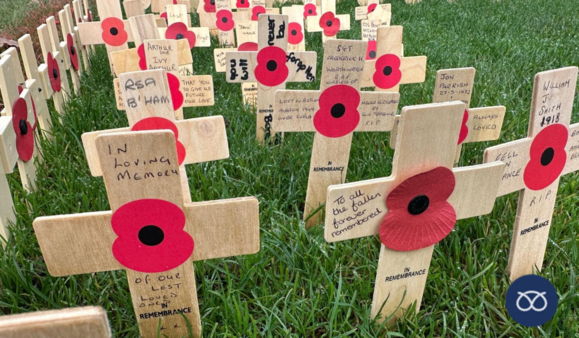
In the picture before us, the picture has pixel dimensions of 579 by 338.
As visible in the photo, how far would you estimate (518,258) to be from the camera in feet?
5.01

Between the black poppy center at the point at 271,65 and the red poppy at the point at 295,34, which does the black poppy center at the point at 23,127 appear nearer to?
the black poppy center at the point at 271,65

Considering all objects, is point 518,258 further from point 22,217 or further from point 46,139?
→ point 46,139

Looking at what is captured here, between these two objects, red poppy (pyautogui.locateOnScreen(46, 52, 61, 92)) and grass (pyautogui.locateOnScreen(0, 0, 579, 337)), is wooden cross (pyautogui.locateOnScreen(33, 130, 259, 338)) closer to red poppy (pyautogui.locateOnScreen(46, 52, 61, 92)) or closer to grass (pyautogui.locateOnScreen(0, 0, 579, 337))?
grass (pyautogui.locateOnScreen(0, 0, 579, 337))

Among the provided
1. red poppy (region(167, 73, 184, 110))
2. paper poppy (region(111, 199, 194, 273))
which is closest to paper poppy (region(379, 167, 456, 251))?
paper poppy (region(111, 199, 194, 273))

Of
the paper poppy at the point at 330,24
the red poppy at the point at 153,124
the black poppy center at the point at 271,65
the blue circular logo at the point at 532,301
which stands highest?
the red poppy at the point at 153,124

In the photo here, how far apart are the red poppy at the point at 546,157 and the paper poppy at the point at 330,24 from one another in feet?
12.4

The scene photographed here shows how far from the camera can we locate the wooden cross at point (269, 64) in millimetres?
2447

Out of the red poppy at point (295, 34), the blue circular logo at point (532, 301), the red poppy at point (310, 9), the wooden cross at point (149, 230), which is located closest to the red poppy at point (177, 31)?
the red poppy at point (295, 34)

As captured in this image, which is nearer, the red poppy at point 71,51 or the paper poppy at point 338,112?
the paper poppy at point 338,112

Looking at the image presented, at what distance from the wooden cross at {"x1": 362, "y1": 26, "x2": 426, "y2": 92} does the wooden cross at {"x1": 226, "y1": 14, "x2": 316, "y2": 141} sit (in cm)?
36

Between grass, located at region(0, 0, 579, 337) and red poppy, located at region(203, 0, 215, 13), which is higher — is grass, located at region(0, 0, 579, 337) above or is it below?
below

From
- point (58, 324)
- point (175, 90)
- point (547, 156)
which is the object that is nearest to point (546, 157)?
point (547, 156)

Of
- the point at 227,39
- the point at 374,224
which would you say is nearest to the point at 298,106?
the point at 374,224

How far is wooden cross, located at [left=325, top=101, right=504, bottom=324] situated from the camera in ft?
3.66
